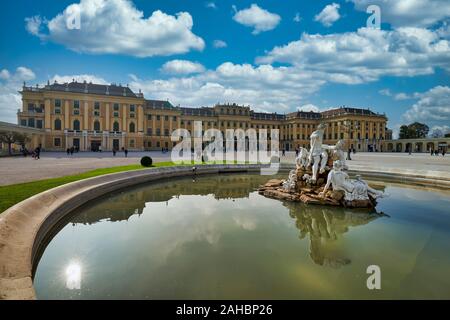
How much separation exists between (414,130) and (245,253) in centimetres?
9874

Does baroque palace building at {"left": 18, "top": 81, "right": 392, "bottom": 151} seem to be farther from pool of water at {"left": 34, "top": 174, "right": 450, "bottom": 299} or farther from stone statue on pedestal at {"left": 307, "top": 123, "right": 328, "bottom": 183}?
pool of water at {"left": 34, "top": 174, "right": 450, "bottom": 299}

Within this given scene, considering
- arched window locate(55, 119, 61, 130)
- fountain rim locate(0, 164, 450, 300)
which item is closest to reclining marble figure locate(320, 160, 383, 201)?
fountain rim locate(0, 164, 450, 300)

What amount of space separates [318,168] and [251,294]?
9.30 meters

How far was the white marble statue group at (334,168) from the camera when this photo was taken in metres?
10.5

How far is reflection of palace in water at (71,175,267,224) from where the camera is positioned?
9.08 metres

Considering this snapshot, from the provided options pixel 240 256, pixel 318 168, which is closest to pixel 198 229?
pixel 240 256

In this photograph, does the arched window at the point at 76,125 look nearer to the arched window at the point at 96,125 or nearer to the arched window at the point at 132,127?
the arched window at the point at 96,125

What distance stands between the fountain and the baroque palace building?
36.5 meters

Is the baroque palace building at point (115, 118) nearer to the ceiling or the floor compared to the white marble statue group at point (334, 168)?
nearer to the ceiling

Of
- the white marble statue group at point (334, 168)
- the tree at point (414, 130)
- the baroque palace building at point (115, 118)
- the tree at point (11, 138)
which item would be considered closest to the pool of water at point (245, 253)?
the white marble statue group at point (334, 168)

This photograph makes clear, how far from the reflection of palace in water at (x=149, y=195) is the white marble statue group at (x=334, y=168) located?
3.35 metres

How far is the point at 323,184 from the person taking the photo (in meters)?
12.3
